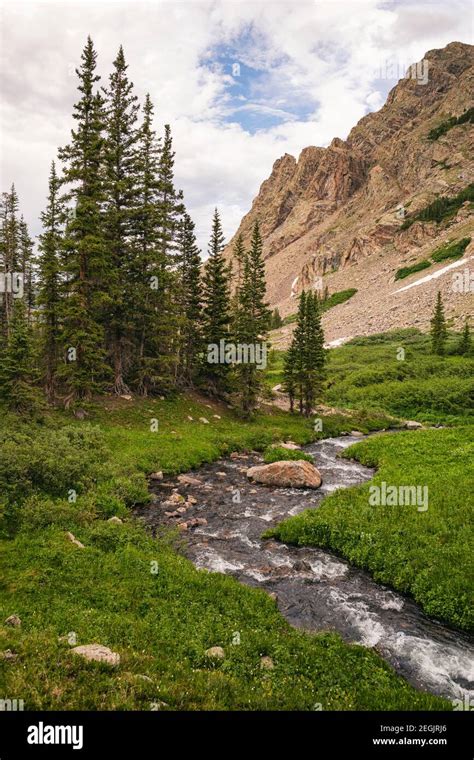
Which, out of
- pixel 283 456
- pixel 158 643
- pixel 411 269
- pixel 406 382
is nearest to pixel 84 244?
pixel 283 456

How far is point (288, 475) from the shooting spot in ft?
77.3

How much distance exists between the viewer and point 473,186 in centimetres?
13350

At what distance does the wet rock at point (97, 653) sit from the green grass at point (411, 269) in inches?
4814

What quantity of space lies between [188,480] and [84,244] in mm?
17243

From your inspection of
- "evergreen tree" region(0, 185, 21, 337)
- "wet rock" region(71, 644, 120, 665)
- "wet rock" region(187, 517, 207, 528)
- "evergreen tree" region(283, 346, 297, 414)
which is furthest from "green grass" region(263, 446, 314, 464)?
"evergreen tree" region(0, 185, 21, 337)

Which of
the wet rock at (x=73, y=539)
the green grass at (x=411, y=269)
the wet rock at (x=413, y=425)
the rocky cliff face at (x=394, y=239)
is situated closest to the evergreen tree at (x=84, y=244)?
the wet rock at (x=73, y=539)

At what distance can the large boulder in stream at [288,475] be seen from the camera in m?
23.2

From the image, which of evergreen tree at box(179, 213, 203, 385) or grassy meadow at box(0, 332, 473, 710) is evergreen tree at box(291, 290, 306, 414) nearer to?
evergreen tree at box(179, 213, 203, 385)

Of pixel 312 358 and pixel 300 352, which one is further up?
pixel 300 352

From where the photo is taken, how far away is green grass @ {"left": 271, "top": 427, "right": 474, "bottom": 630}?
12.5 m

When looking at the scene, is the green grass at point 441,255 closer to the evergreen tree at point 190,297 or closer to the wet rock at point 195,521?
the evergreen tree at point 190,297

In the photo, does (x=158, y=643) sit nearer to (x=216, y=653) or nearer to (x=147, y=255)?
(x=216, y=653)
